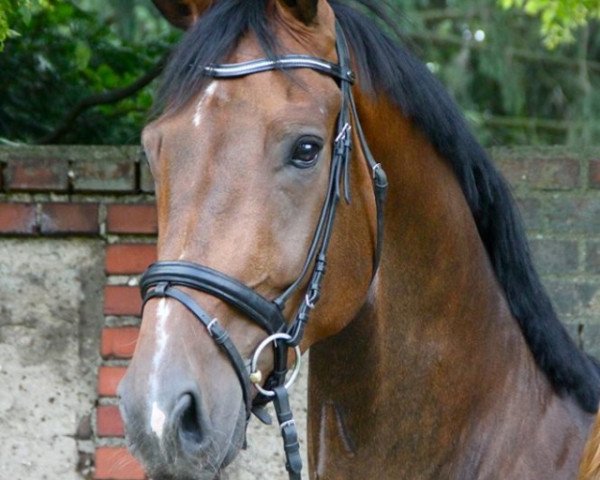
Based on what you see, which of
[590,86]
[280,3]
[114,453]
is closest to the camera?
[280,3]

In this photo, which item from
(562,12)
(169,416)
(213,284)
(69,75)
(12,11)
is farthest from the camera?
(69,75)

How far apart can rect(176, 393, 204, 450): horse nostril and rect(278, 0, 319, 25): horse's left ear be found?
2.82 ft

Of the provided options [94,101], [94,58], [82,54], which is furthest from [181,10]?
[94,58]

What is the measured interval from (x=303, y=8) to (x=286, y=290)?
23.6 inches

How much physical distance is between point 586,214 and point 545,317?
1.07 metres

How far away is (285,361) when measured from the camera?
7.82 ft

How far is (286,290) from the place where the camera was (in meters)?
2.37

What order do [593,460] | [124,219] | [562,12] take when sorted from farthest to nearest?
[562,12] < [124,219] < [593,460]

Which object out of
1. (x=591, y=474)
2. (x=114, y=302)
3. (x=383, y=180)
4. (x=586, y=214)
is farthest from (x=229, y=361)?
(x=586, y=214)

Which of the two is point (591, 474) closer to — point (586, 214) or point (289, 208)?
point (289, 208)

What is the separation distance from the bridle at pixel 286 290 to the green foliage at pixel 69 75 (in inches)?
85.3

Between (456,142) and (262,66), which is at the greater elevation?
(262,66)

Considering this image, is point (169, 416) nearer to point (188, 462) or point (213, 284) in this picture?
point (188, 462)

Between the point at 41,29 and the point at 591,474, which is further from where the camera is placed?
the point at 41,29
